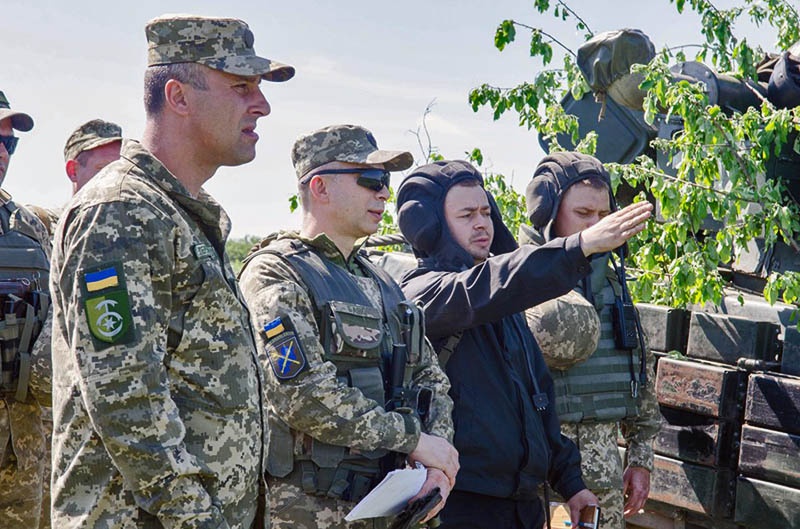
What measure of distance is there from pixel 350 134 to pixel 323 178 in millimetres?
189

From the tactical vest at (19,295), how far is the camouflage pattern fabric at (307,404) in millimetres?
1593

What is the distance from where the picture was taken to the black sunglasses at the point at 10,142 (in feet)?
16.0

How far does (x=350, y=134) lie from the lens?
3.72 m

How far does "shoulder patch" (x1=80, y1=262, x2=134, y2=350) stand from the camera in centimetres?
234

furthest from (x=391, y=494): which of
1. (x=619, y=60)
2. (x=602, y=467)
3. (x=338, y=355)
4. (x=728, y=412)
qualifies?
(x=619, y=60)

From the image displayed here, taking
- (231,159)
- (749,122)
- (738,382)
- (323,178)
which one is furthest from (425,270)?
(749,122)

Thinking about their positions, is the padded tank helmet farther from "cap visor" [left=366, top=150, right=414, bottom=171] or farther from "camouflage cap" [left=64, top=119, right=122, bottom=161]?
"camouflage cap" [left=64, top=119, right=122, bottom=161]

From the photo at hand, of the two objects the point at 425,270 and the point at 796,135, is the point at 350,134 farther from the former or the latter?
the point at 796,135

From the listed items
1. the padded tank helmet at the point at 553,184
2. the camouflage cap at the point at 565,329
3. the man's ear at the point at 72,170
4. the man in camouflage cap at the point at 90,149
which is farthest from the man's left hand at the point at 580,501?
the man's ear at the point at 72,170

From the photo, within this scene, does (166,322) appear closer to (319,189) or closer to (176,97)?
(176,97)

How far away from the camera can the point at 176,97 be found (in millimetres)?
2668

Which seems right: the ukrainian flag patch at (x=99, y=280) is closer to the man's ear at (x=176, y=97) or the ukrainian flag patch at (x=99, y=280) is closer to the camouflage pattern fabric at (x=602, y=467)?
the man's ear at (x=176, y=97)

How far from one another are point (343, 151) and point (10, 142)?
2.03 meters

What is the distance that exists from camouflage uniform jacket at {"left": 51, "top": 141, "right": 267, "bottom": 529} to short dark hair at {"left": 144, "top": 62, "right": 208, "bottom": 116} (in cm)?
12
